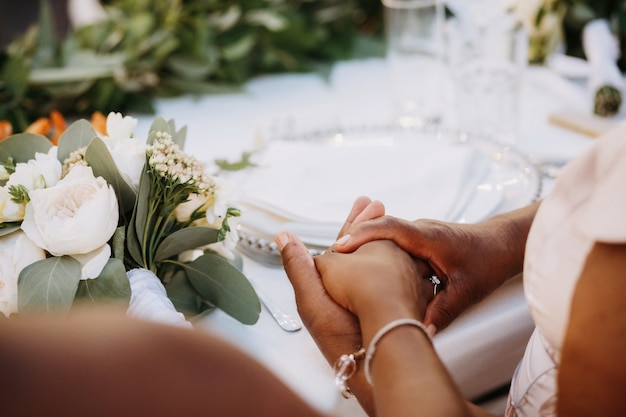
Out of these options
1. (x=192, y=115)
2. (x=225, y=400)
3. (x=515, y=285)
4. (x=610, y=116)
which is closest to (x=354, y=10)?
(x=192, y=115)

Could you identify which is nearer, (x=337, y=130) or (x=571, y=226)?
(x=571, y=226)

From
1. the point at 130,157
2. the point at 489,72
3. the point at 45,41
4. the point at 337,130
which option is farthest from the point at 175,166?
the point at 45,41

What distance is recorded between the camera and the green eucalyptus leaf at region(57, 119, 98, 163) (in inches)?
30.6

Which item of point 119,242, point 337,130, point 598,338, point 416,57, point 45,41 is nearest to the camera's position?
point 598,338

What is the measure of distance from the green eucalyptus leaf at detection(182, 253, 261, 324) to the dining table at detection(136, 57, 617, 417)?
3 cm

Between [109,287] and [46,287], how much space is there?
6 cm

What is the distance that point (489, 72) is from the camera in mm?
1289

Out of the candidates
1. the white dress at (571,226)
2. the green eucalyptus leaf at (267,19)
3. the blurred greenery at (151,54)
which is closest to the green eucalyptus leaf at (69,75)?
the blurred greenery at (151,54)

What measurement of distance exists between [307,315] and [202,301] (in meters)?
0.17

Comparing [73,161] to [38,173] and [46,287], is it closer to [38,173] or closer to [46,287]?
[38,173]

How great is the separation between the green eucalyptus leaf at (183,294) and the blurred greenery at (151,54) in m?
0.77

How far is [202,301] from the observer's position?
82cm

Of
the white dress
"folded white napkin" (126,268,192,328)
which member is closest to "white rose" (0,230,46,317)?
"folded white napkin" (126,268,192,328)

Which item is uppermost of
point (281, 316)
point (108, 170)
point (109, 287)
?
point (108, 170)
